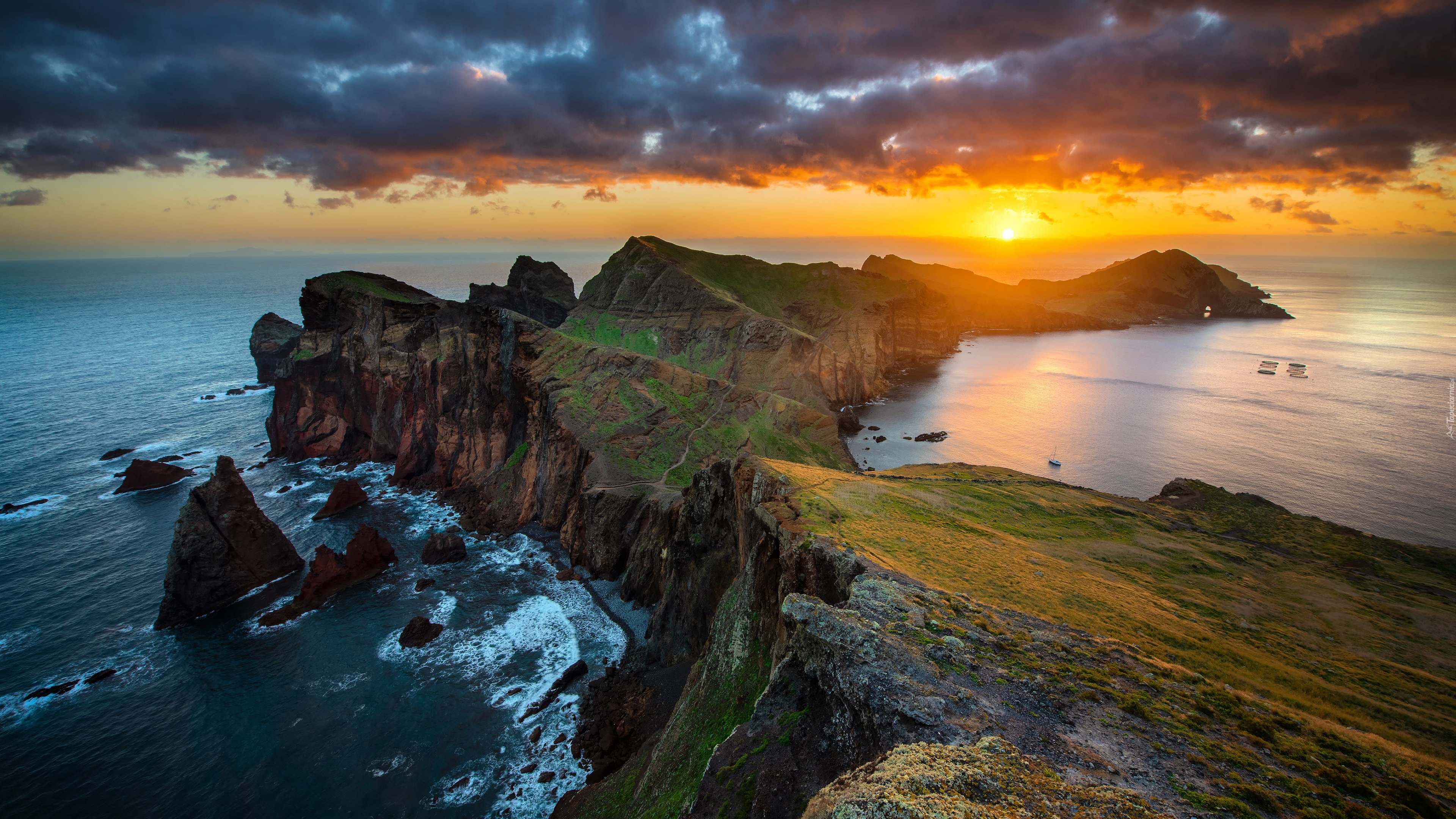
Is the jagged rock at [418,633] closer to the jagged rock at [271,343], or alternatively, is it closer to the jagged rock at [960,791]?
the jagged rock at [960,791]

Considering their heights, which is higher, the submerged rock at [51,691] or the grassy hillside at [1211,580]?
the grassy hillside at [1211,580]

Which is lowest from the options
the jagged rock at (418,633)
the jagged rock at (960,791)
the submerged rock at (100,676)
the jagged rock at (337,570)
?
the submerged rock at (100,676)

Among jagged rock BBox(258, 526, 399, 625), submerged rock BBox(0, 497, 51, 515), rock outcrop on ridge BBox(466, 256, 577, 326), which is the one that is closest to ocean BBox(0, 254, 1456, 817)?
submerged rock BBox(0, 497, 51, 515)

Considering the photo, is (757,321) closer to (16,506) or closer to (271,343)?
(16,506)

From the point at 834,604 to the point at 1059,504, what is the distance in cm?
3604

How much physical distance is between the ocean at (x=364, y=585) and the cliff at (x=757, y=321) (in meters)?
15.1

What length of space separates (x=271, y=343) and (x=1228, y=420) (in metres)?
192

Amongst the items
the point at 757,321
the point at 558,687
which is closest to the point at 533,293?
the point at 757,321

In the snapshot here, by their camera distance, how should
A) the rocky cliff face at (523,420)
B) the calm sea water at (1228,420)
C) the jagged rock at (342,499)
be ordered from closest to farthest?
the rocky cliff face at (523,420) < the jagged rock at (342,499) < the calm sea water at (1228,420)

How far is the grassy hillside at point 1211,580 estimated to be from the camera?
71.2 feet

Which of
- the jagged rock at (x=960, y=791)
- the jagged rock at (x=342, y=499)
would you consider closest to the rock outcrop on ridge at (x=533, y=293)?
the jagged rock at (x=342, y=499)

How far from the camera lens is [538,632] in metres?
43.7

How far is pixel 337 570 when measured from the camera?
4800 centimetres

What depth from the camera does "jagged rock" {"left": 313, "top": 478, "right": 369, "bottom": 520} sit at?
61.9 meters
